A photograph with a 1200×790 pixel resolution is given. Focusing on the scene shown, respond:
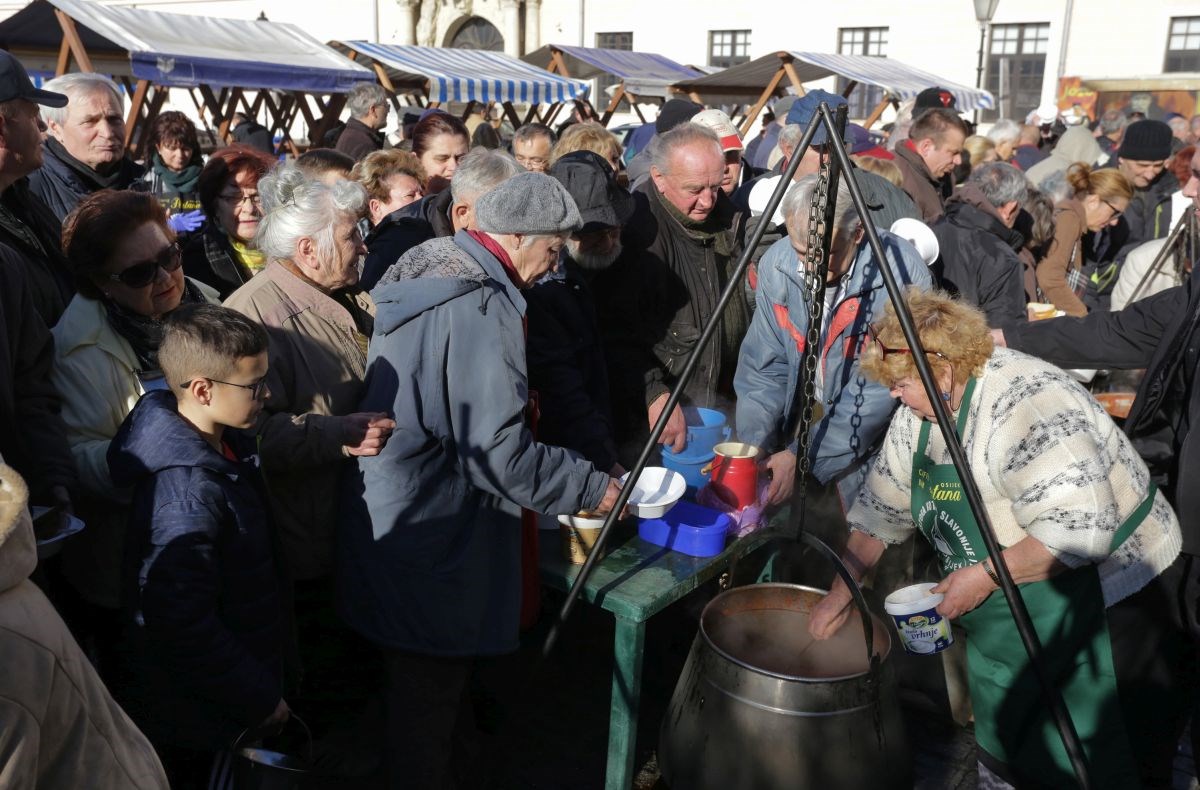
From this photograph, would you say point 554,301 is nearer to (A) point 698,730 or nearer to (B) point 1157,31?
(A) point 698,730

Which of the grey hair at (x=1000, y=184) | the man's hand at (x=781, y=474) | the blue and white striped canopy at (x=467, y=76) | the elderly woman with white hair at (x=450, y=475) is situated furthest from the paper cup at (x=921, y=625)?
the blue and white striped canopy at (x=467, y=76)

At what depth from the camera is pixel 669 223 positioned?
3.96m

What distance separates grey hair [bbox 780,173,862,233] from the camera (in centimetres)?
333

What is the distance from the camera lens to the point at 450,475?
2.68 m

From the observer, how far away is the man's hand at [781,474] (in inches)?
129

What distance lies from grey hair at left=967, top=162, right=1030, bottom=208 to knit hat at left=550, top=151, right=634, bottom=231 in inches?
104

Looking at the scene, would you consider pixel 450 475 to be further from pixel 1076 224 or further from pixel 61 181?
pixel 1076 224

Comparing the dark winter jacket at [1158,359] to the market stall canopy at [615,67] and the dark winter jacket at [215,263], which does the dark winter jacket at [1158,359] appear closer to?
the dark winter jacket at [215,263]

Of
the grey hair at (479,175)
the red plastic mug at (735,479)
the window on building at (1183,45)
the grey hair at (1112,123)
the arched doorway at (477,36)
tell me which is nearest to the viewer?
the red plastic mug at (735,479)

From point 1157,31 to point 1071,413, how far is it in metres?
25.4

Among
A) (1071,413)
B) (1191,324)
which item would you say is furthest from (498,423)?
(1191,324)

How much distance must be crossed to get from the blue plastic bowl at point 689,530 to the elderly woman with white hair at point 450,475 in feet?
0.92

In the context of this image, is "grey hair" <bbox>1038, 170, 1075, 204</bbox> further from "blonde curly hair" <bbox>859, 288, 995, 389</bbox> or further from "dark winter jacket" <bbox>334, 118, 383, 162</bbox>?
"dark winter jacket" <bbox>334, 118, 383, 162</bbox>

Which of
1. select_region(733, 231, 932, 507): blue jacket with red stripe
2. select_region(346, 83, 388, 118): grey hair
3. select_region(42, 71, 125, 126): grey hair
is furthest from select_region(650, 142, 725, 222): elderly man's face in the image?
select_region(346, 83, 388, 118): grey hair
